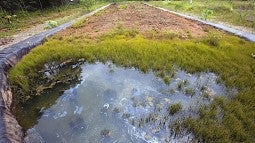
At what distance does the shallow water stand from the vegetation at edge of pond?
40cm

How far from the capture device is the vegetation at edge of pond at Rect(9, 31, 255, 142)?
6.17 m

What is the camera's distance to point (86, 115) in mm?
6816

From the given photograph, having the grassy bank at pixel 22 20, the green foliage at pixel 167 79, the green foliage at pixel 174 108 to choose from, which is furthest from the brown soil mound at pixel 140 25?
the green foliage at pixel 174 108

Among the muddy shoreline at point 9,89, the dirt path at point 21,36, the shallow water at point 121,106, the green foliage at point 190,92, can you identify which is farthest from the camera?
the dirt path at point 21,36

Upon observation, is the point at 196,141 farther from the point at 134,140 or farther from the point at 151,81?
the point at 151,81

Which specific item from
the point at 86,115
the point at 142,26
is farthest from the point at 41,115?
the point at 142,26

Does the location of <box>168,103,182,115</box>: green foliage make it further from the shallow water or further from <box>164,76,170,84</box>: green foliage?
<box>164,76,170,84</box>: green foliage

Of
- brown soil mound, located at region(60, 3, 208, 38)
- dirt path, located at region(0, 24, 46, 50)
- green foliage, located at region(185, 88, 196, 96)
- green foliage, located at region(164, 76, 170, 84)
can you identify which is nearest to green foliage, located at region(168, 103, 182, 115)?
green foliage, located at region(185, 88, 196, 96)

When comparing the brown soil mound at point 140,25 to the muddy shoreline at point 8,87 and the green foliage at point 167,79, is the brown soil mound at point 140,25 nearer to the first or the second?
the muddy shoreline at point 8,87

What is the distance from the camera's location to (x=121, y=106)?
7.10 m

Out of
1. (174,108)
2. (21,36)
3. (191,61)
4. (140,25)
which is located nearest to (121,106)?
(174,108)

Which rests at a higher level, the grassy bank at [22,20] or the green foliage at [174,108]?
the green foliage at [174,108]

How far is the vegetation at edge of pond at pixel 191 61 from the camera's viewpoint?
6172 millimetres

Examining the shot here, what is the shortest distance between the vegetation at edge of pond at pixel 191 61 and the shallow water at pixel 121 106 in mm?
405
